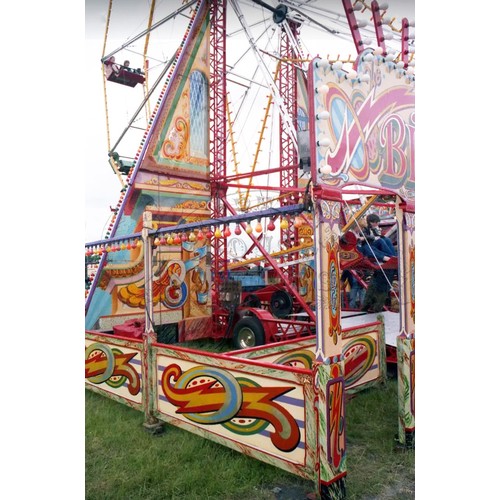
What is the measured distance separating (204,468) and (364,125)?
262 cm

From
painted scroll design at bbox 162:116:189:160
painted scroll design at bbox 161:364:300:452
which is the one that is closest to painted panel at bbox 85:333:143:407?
painted scroll design at bbox 161:364:300:452

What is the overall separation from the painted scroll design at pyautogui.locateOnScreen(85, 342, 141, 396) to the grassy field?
1.40ft

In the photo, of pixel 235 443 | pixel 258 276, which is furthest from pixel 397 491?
pixel 258 276

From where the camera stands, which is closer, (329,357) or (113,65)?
Answer: (329,357)

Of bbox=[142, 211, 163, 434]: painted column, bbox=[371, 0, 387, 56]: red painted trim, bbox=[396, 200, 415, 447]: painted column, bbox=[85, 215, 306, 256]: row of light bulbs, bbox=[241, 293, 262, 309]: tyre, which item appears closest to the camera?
bbox=[371, 0, 387, 56]: red painted trim

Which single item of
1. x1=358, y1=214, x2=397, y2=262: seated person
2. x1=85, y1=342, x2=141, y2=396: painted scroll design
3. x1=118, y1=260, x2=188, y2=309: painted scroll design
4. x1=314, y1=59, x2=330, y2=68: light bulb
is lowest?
x1=85, y1=342, x2=141, y2=396: painted scroll design

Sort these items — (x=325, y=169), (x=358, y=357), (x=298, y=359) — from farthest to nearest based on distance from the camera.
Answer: (x=358, y=357), (x=298, y=359), (x=325, y=169)

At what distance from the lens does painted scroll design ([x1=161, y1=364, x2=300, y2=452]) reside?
3.15 metres

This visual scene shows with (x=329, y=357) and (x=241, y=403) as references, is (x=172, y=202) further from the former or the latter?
(x=329, y=357)

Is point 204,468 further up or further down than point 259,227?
further down

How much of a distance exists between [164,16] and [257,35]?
1.25 meters

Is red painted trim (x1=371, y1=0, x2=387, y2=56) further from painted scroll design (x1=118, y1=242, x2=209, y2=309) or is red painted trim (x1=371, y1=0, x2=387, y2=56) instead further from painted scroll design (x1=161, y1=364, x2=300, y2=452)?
painted scroll design (x1=118, y1=242, x2=209, y2=309)

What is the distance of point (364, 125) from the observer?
326 centimetres

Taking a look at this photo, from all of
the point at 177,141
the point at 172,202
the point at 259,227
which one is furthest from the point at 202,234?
the point at 177,141
